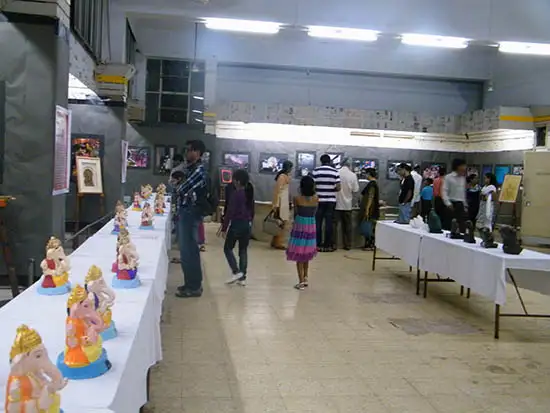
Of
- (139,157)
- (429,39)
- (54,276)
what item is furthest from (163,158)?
(54,276)

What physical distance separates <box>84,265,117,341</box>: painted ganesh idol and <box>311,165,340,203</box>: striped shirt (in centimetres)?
771

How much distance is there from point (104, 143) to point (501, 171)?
9967mm

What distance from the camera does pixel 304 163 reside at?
15.0m

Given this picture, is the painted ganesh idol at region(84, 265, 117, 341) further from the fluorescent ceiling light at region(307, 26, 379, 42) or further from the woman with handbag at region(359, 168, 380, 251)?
the woman with handbag at region(359, 168, 380, 251)

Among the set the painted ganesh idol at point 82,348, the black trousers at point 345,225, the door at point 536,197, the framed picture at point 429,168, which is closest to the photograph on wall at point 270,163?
the framed picture at point 429,168

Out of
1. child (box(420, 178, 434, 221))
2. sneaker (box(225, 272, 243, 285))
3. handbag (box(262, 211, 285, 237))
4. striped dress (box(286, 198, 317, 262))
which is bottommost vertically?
sneaker (box(225, 272, 243, 285))

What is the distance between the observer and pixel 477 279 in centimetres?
525

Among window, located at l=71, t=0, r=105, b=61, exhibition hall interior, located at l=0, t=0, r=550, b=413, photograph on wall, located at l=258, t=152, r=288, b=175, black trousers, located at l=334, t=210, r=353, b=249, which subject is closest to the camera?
exhibition hall interior, located at l=0, t=0, r=550, b=413

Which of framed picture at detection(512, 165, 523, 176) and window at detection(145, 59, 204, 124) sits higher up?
window at detection(145, 59, 204, 124)

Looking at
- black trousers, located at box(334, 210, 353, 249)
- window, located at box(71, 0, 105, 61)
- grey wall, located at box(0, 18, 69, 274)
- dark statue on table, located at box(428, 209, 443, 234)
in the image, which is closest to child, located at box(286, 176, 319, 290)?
dark statue on table, located at box(428, 209, 443, 234)

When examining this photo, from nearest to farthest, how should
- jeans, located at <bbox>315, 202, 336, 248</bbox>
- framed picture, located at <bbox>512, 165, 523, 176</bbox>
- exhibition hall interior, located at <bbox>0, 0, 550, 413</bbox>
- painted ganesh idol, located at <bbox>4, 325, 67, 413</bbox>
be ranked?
painted ganesh idol, located at <bbox>4, 325, 67, 413</bbox>
exhibition hall interior, located at <bbox>0, 0, 550, 413</bbox>
jeans, located at <bbox>315, 202, 336, 248</bbox>
framed picture, located at <bbox>512, 165, 523, 176</bbox>

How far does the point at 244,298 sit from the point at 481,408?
3150 mm

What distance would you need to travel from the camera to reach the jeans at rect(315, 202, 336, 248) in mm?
10016

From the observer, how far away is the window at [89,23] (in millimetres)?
7246
